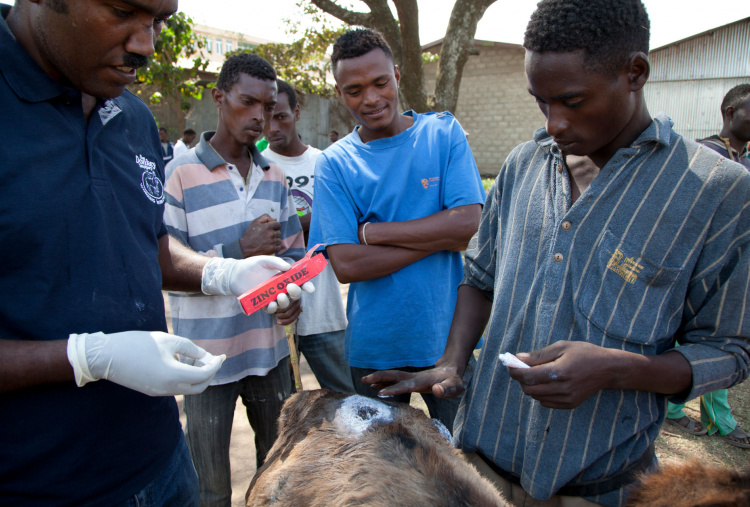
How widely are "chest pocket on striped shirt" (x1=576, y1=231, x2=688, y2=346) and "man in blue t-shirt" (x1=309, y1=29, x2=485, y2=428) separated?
96 centimetres

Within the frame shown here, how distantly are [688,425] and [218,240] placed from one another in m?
3.69

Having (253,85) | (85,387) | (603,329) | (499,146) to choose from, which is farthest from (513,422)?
(499,146)

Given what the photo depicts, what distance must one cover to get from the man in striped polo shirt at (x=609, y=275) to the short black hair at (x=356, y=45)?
Result: 1.20 m

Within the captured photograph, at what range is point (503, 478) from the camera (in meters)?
1.51

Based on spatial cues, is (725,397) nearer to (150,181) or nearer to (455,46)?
(150,181)

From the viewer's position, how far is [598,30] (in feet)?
4.11

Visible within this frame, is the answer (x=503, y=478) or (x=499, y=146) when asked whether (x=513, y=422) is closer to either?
(x=503, y=478)

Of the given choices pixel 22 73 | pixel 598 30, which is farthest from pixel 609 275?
pixel 22 73

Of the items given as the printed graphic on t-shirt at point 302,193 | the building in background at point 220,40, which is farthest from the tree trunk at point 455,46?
the building in background at point 220,40

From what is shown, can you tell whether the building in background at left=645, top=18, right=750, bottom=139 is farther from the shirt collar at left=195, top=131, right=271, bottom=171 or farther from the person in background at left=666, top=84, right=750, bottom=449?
the shirt collar at left=195, top=131, right=271, bottom=171

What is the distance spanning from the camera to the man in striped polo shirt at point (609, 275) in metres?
1.23

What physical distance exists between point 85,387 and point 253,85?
1988 mm

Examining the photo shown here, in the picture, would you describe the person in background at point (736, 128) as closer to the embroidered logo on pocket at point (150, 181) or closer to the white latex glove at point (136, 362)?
the embroidered logo on pocket at point (150, 181)

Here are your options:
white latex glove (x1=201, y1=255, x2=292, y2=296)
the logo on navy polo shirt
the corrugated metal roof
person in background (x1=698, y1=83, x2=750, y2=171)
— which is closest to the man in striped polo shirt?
white latex glove (x1=201, y1=255, x2=292, y2=296)
